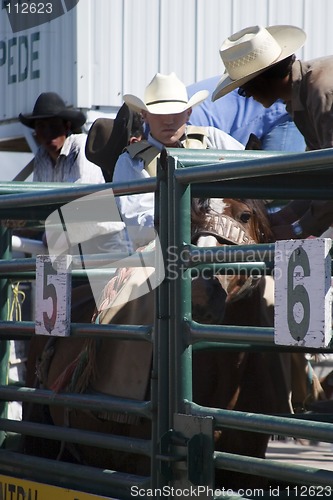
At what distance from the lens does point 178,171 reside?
2885 millimetres

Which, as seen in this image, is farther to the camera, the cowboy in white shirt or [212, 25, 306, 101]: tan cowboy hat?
the cowboy in white shirt

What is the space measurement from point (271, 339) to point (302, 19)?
21.6 ft

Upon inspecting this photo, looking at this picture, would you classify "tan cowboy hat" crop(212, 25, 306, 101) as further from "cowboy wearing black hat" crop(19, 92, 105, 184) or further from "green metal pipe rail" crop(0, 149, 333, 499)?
"cowboy wearing black hat" crop(19, 92, 105, 184)

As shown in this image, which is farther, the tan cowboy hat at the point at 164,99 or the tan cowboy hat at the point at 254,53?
the tan cowboy hat at the point at 164,99

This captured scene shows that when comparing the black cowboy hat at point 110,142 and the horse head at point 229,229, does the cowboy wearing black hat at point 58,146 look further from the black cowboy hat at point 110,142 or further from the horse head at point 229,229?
the horse head at point 229,229

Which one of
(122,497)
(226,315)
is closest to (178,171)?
(226,315)

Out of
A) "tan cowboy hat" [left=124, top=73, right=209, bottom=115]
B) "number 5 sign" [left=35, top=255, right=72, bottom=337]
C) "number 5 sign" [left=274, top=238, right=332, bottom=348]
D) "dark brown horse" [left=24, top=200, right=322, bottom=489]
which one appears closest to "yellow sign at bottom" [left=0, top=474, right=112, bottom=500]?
"dark brown horse" [left=24, top=200, right=322, bottom=489]

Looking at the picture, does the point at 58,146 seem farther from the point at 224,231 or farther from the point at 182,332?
the point at 182,332

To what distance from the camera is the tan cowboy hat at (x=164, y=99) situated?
15.2 ft

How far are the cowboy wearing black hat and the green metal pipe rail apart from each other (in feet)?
7.92

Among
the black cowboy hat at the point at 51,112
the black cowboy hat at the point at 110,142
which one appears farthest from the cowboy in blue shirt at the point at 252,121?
the black cowboy hat at the point at 51,112

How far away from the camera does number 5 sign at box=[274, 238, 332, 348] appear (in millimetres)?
2393

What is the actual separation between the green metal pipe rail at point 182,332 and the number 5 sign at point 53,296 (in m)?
0.06

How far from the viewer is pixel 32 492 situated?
3.23 m
